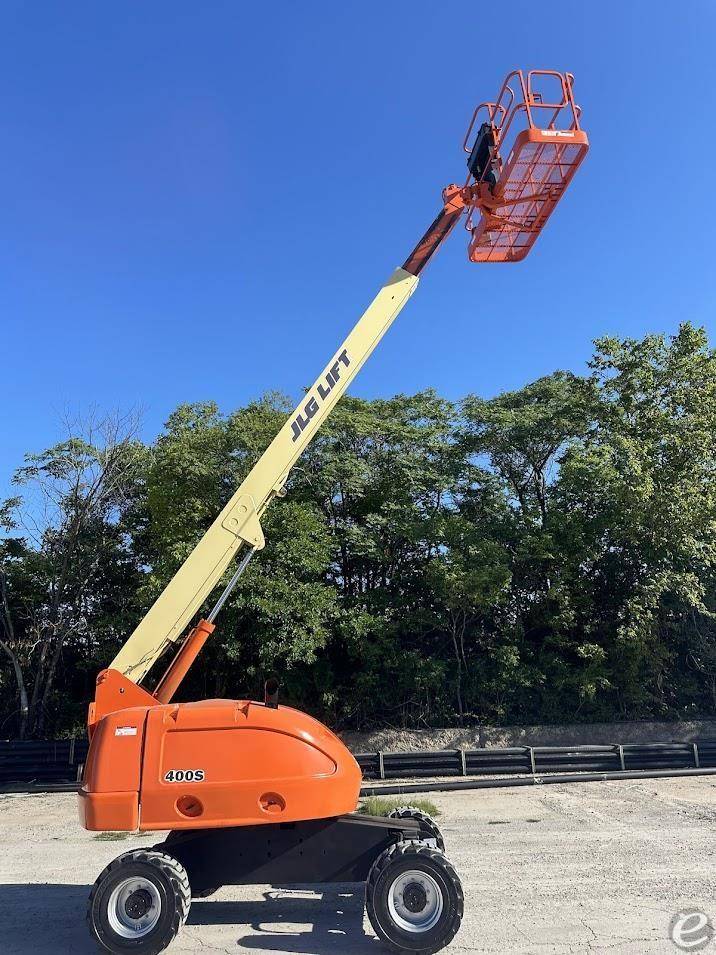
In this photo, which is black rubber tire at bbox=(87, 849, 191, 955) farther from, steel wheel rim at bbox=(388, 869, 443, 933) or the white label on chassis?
steel wheel rim at bbox=(388, 869, 443, 933)

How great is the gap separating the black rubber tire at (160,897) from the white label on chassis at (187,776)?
0.61 meters

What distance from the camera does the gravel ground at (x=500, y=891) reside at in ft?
16.9

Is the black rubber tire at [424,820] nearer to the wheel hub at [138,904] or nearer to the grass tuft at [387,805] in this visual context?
the wheel hub at [138,904]

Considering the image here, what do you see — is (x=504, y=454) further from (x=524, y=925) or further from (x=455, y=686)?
(x=524, y=925)

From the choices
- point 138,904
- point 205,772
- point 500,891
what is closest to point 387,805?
point 500,891

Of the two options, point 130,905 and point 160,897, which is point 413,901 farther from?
point 130,905

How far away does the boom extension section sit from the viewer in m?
6.21

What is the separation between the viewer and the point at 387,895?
5.02m

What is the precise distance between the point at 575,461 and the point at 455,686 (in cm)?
634

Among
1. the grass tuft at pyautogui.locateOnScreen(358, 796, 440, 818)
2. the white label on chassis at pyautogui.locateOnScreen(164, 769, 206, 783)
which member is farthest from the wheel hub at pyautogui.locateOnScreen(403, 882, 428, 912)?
the grass tuft at pyautogui.locateOnScreen(358, 796, 440, 818)

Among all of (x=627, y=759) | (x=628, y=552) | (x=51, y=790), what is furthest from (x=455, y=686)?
(x=51, y=790)

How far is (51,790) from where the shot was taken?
13266 millimetres

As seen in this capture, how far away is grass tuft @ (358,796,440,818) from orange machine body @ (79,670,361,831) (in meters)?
4.33

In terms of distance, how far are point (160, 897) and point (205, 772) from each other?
98 cm
